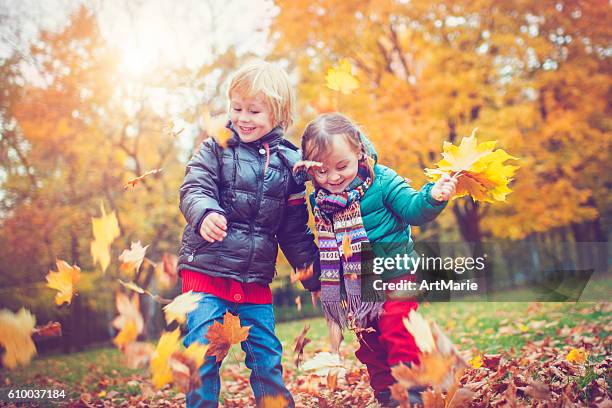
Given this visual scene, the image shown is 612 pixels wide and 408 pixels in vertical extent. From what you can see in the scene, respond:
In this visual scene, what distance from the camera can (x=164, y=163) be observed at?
9445 mm

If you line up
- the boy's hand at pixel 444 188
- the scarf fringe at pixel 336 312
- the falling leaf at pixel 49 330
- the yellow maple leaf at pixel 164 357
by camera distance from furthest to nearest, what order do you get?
the falling leaf at pixel 49 330, the scarf fringe at pixel 336 312, the yellow maple leaf at pixel 164 357, the boy's hand at pixel 444 188

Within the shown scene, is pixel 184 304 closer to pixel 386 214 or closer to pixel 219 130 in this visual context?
pixel 219 130

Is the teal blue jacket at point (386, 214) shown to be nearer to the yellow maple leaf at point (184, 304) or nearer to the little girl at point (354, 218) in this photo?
the little girl at point (354, 218)

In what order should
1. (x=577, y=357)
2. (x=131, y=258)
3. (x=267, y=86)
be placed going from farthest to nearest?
(x=577, y=357), (x=131, y=258), (x=267, y=86)

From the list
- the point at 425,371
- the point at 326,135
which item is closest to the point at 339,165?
the point at 326,135

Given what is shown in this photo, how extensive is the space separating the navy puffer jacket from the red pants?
1.11 ft

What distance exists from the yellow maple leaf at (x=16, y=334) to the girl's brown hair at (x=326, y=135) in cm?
159

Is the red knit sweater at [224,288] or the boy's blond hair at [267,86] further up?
the boy's blond hair at [267,86]

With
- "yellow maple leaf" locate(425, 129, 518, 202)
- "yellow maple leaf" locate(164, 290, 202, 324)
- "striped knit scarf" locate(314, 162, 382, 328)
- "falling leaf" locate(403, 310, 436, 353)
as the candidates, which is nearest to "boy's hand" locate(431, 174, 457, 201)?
"yellow maple leaf" locate(425, 129, 518, 202)

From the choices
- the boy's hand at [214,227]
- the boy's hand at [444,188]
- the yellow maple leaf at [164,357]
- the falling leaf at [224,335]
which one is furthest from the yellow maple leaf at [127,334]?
the boy's hand at [444,188]

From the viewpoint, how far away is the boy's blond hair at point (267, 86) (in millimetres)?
2180

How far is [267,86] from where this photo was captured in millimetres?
2199

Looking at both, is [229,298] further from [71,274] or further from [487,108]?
[487,108]

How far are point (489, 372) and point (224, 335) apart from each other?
4.94ft
